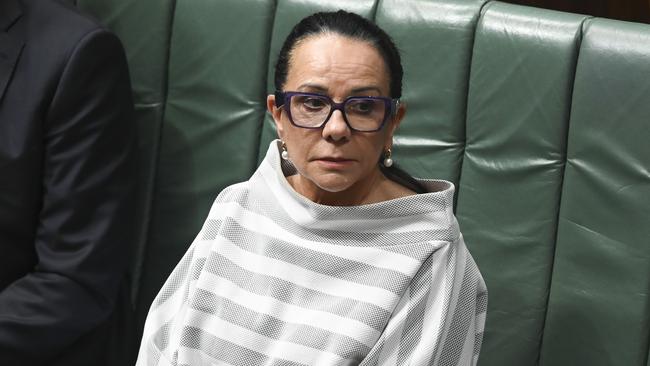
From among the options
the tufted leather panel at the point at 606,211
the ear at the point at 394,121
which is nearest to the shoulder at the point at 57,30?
the ear at the point at 394,121

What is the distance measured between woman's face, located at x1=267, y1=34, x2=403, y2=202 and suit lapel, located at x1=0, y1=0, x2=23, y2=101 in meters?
0.65

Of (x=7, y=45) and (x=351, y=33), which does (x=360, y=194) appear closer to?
(x=351, y=33)

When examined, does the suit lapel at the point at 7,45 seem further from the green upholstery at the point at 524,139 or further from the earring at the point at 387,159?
the earring at the point at 387,159

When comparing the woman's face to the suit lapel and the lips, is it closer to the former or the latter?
the lips

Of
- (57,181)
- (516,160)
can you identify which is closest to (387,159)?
(516,160)

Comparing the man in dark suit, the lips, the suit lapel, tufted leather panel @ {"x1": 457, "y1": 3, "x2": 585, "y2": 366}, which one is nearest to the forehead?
the lips

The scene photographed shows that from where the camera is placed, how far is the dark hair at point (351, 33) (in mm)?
1963

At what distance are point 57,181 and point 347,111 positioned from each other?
0.68m

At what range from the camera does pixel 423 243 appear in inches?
75.2

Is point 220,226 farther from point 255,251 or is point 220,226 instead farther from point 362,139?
point 362,139

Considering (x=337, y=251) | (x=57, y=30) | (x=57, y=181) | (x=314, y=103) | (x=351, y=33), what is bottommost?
(x=57, y=181)

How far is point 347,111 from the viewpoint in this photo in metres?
1.92

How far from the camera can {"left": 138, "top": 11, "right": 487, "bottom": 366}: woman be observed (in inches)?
74.6

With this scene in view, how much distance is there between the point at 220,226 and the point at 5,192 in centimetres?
49
